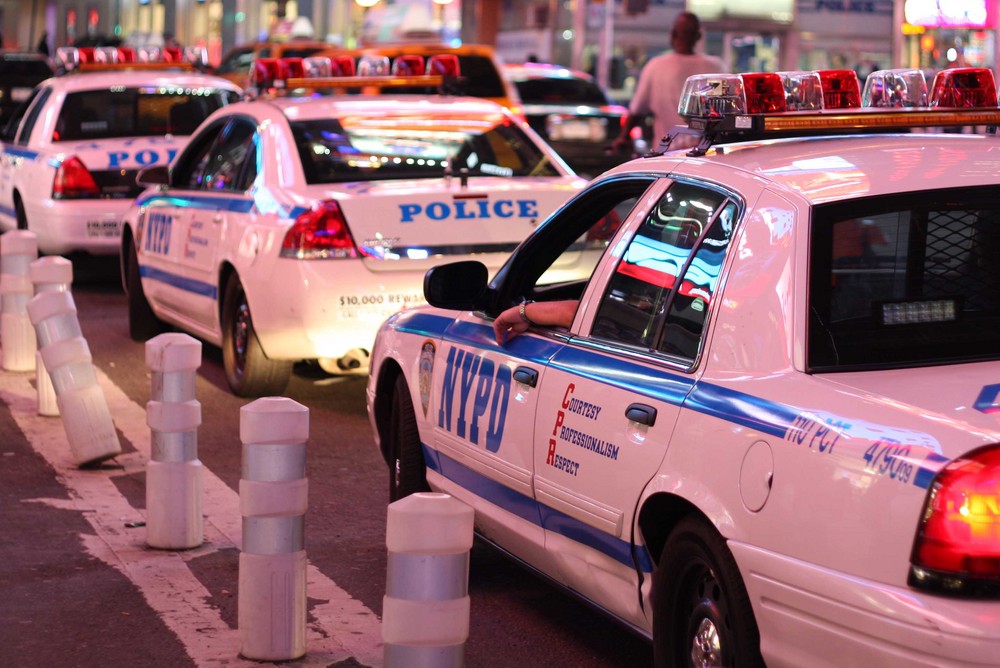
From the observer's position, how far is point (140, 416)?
350 inches

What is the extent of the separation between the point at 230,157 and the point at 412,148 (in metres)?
1.22

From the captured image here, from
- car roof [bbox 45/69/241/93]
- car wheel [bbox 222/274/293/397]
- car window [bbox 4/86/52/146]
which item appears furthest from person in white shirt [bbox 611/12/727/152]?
car window [bbox 4/86/52/146]

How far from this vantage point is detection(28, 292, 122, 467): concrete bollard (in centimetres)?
752

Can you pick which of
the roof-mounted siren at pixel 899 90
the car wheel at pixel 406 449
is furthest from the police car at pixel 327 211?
the roof-mounted siren at pixel 899 90

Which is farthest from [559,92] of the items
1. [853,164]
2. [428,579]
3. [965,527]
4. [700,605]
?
[965,527]

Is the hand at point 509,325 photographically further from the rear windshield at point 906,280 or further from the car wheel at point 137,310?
the car wheel at point 137,310

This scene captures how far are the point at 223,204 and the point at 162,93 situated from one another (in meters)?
5.59

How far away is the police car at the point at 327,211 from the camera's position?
8.33 meters

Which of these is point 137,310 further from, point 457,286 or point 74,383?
point 457,286

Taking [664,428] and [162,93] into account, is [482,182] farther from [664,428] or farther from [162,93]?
[162,93]

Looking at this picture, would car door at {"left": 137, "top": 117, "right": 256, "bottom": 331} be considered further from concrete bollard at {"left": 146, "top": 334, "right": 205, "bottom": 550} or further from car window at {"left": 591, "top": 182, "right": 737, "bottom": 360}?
car window at {"left": 591, "top": 182, "right": 737, "bottom": 360}

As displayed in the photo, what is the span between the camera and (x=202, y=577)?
19.1 feet

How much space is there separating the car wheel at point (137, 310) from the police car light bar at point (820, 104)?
708 centimetres

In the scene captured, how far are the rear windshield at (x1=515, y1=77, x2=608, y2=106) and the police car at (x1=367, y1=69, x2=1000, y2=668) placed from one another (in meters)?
18.5
